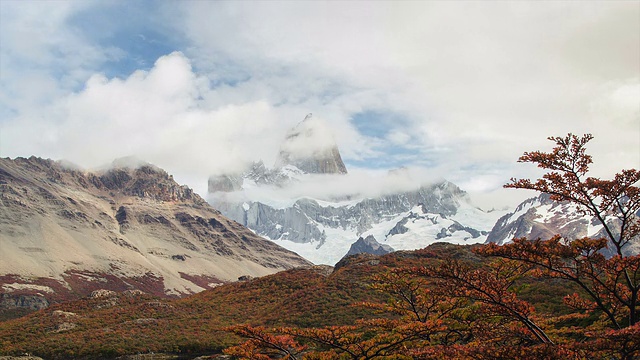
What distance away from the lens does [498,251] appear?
14102mm

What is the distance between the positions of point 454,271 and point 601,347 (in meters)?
Answer: 4.24

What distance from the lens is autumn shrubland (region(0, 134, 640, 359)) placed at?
14227 millimetres

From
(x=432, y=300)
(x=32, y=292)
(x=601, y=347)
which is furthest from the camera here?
(x=32, y=292)

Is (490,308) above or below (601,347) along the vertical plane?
above

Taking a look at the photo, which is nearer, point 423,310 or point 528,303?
point 528,303

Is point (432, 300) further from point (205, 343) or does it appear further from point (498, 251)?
point (205, 343)

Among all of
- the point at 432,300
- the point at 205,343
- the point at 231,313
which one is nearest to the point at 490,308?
the point at 432,300

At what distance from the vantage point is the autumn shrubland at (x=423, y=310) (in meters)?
14.2

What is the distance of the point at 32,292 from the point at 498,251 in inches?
6764

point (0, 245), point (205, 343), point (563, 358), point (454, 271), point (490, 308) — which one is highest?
point (0, 245)

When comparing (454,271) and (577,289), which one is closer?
(454,271)

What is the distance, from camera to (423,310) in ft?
76.5

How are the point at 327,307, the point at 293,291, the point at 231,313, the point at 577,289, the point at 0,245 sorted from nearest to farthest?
→ the point at 577,289 < the point at 327,307 < the point at 231,313 < the point at 293,291 < the point at 0,245

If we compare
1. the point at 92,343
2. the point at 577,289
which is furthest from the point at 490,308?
the point at 92,343
